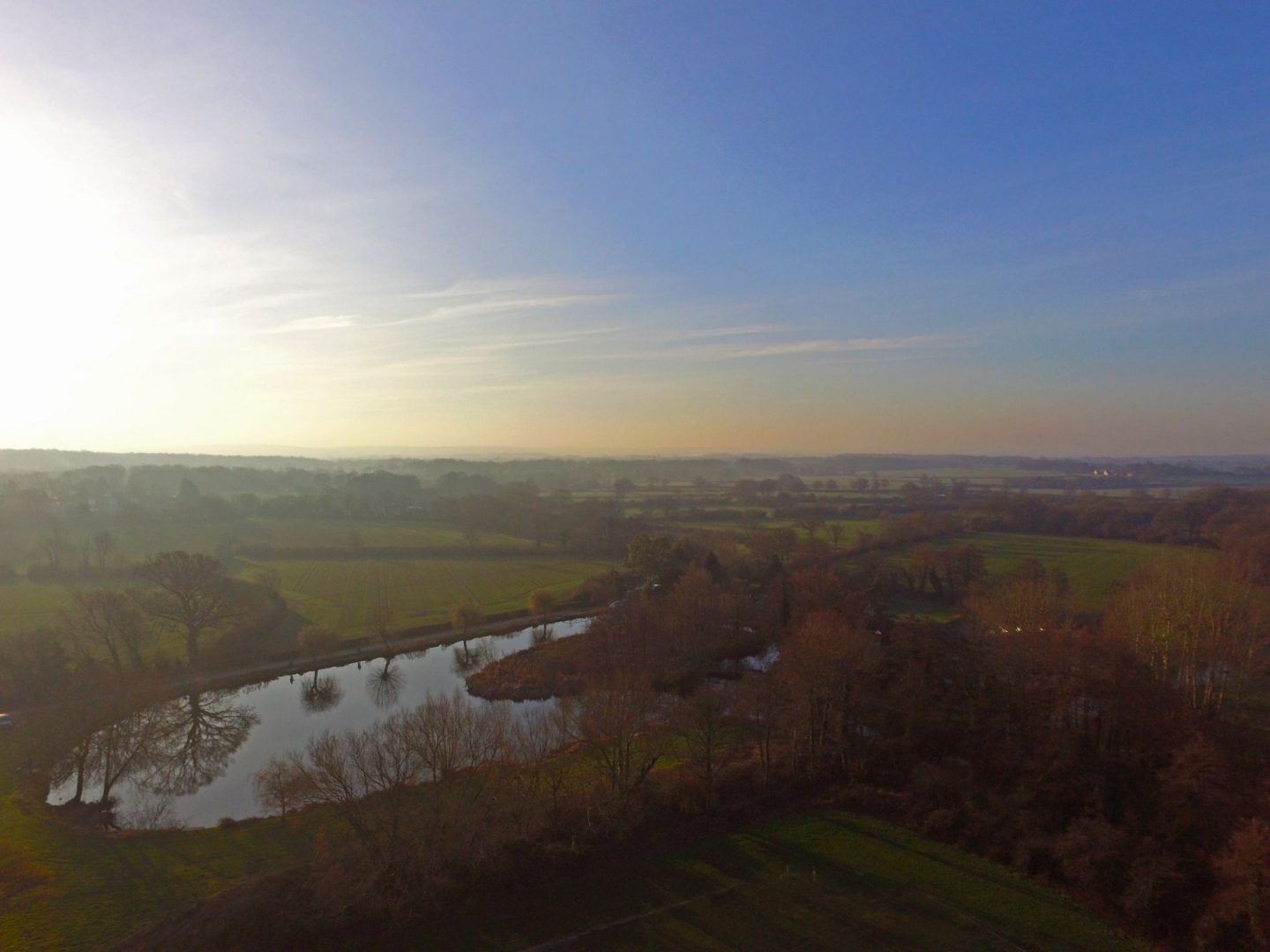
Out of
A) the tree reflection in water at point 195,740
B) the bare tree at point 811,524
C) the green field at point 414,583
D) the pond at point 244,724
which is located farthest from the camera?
the bare tree at point 811,524

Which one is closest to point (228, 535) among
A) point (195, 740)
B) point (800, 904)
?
point (195, 740)

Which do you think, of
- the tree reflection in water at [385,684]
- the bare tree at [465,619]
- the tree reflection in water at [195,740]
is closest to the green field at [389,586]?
the bare tree at [465,619]

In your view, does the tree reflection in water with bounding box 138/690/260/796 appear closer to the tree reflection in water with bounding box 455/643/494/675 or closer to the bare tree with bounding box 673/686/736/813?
the tree reflection in water with bounding box 455/643/494/675

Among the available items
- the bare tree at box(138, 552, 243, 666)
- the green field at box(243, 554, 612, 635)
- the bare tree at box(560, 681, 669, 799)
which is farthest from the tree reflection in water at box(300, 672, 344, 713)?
the bare tree at box(560, 681, 669, 799)

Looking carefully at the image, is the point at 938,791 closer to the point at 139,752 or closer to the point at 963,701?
the point at 963,701

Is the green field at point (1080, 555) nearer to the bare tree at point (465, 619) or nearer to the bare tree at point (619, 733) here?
the bare tree at point (619, 733)

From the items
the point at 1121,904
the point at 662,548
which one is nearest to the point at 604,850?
the point at 1121,904

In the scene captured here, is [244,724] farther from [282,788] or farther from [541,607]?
[541,607]
